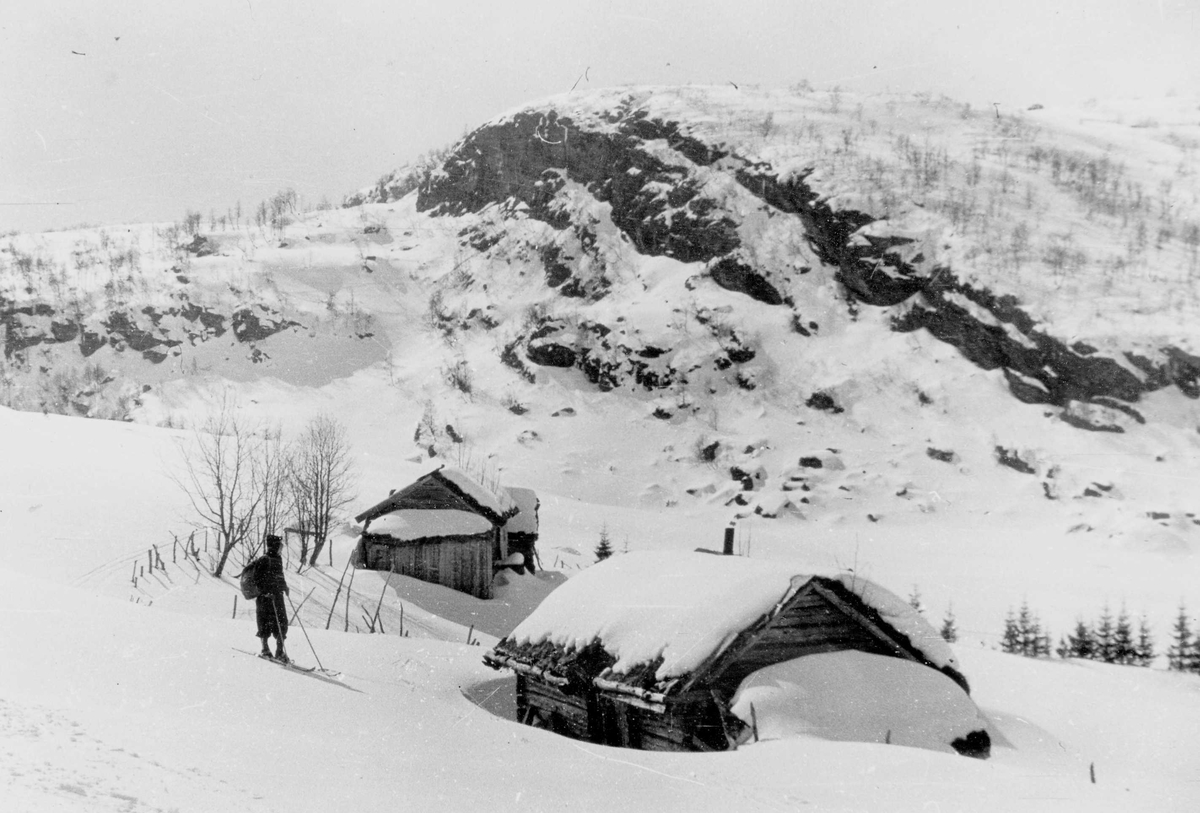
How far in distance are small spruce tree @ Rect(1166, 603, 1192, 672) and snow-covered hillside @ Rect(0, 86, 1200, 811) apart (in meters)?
2.79

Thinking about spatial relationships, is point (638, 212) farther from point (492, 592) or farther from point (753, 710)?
point (753, 710)

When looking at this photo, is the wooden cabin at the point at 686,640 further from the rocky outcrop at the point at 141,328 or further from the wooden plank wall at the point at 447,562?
the rocky outcrop at the point at 141,328

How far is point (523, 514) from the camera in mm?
34312

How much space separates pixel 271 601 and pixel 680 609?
549 cm

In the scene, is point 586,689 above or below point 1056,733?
above

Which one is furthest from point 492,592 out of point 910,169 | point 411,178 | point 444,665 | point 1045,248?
point 411,178

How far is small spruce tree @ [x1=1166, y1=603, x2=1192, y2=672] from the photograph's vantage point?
105ft

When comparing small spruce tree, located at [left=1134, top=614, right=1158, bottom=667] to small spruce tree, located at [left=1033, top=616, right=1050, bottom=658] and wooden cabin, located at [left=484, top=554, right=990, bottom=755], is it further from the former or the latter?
wooden cabin, located at [left=484, top=554, right=990, bottom=755]

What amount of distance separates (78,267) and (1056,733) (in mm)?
110399

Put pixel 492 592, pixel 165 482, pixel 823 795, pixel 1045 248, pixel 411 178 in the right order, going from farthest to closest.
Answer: pixel 411 178
pixel 1045 248
pixel 165 482
pixel 492 592
pixel 823 795

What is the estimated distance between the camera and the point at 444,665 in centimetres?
1492

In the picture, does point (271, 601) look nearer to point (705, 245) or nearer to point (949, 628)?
point (949, 628)

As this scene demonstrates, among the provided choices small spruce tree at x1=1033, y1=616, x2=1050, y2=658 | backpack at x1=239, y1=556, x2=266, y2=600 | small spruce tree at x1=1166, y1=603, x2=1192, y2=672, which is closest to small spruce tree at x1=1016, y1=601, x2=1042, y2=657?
small spruce tree at x1=1033, y1=616, x2=1050, y2=658

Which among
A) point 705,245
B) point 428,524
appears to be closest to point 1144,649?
point 428,524
